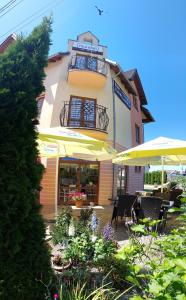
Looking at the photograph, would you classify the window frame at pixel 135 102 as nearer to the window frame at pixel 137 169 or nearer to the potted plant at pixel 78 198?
the window frame at pixel 137 169

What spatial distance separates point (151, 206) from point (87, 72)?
9970 mm

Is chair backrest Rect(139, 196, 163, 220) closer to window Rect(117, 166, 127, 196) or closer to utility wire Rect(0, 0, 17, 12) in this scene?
utility wire Rect(0, 0, 17, 12)

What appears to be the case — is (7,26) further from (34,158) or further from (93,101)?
(93,101)

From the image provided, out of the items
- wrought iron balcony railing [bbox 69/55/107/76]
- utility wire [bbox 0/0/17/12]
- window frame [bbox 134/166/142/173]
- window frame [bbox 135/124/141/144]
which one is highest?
wrought iron balcony railing [bbox 69/55/107/76]

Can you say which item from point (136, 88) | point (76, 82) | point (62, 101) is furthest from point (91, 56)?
point (136, 88)

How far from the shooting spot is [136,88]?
22.1 m

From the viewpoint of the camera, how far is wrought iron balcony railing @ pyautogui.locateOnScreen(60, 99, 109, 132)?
15250mm

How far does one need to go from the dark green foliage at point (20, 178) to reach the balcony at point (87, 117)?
11.6 m

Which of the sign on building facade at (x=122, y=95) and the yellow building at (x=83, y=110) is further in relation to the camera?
the sign on building facade at (x=122, y=95)

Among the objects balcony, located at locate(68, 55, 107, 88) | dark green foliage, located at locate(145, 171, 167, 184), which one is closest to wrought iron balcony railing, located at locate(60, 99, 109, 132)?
balcony, located at locate(68, 55, 107, 88)

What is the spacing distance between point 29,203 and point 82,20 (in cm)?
681

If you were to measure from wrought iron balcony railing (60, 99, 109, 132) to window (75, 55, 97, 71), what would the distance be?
5.85ft

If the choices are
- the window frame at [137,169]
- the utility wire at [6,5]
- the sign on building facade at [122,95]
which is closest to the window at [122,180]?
the window frame at [137,169]

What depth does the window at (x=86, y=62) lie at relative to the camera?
1569cm
